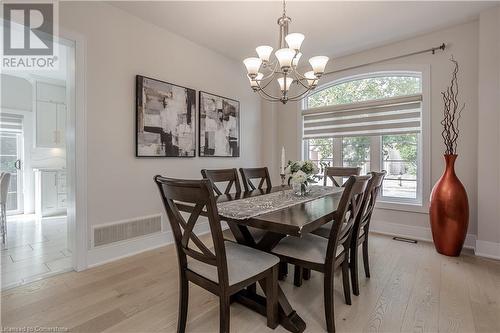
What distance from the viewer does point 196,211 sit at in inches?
49.1

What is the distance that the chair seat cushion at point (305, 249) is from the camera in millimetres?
1568

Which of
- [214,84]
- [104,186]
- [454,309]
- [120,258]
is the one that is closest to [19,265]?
[120,258]

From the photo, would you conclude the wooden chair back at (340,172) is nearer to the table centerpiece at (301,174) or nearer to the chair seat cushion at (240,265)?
the table centerpiece at (301,174)

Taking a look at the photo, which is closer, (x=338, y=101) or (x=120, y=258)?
(x=120, y=258)

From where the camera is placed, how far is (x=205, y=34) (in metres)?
3.18

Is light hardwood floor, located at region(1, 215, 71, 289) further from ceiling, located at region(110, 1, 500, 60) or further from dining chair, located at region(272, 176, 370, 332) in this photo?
ceiling, located at region(110, 1, 500, 60)

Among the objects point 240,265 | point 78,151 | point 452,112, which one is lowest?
point 240,265

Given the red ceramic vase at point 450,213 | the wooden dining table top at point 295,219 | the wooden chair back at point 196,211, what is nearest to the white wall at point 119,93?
the wooden chair back at point 196,211

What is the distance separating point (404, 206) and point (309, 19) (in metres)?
2.69

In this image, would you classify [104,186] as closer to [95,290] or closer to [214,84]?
[95,290]

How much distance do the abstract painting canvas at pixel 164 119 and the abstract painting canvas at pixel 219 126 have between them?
18cm

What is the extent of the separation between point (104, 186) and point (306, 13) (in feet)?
9.26

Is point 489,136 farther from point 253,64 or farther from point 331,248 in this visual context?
point 253,64

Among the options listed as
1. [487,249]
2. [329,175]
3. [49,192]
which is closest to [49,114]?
[49,192]
